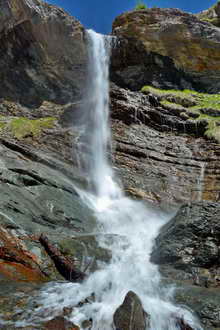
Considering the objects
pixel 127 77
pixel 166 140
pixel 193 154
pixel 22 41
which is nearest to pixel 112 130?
pixel 166 140

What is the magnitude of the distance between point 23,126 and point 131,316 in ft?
44.1

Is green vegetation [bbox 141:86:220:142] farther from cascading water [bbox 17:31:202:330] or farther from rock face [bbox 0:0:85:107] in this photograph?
rock face [bbox 0:0:85:107]

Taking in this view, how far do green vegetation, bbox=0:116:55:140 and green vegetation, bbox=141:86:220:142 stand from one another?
6988 millimetres

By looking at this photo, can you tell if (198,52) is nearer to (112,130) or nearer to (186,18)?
(186,18)

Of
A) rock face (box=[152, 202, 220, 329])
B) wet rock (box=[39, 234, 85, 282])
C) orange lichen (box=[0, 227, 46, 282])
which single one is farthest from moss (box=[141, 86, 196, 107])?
orange lichen (box=[0, 227, 46, 282])

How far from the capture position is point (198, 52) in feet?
77.2

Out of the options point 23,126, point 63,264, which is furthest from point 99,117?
point 63,264

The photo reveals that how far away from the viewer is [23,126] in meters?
17.1

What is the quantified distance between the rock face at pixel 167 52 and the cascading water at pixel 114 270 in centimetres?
814

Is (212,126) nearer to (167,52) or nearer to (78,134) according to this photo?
(78,134)

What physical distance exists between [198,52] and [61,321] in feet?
72.9

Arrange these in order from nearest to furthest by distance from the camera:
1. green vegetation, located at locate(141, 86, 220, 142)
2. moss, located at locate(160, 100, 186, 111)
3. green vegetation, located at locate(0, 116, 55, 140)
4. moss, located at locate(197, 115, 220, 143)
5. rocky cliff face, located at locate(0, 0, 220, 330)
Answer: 1. rocky cliff face, located at locate(0, 0, 220, 330)
2. green vegetation, located at locate(0, 116, 55, 140)
3. moss, located at locate(197, 115, 220, 143)
4. green vegetation, located at locate(141, 86, 220, 142)
5. moss, located at locate(160, 100, 186, 111)

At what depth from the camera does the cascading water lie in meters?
5.66

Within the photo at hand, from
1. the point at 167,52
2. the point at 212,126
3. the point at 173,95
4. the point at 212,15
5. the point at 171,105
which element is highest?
the point at 212,15
